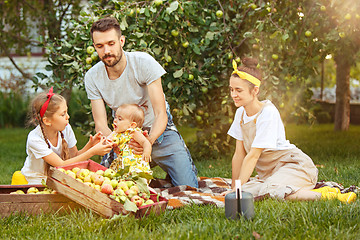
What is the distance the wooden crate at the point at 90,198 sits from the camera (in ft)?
9.30

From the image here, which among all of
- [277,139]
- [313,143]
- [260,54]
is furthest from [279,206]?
[313,143]

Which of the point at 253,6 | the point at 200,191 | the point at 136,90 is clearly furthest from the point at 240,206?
the point at 253,6

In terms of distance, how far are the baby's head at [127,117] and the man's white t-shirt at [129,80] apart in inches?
7.9

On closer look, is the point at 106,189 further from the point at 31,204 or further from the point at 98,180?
the point at 31,204

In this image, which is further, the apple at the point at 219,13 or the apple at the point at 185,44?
the apple at the point at 219,13

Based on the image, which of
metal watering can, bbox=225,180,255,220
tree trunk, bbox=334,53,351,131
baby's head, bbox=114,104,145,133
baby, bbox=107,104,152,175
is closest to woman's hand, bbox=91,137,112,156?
baby, bbox=107,104,152,175

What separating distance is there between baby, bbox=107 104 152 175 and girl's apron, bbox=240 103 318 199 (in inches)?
32.9

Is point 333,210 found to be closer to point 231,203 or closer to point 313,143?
point 231,203

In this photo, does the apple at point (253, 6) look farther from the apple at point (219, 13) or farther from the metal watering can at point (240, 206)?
the metal watering can at point (240, 206)

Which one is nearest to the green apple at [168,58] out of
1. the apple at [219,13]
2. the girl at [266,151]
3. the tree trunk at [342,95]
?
the apple at [219,13]

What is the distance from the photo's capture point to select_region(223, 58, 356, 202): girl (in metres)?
3.45

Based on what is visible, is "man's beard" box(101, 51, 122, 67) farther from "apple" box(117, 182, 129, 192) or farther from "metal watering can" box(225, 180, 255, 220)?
"metal watering can" box(225, 180, 255, 220)

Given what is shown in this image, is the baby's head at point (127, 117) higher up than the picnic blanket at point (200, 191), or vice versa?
the baby's head at point (127, 117)

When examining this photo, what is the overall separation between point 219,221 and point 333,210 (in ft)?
2.36
